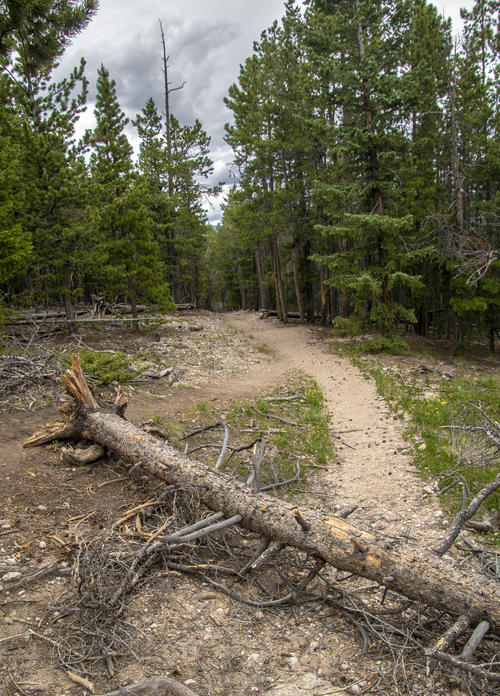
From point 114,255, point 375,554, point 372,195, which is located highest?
point 372,195

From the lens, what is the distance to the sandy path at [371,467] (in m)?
5.58

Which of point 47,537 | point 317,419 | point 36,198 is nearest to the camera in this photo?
point 47,537

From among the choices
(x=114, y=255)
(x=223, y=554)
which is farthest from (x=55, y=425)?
(x=114, y=255)

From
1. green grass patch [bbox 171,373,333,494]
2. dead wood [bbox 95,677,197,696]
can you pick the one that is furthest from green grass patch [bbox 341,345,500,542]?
dead wood [bbox 95,677,197,696]

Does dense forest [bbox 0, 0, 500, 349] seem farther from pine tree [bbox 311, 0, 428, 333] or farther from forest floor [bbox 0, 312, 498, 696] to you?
forest floor [bbox 0, 312, 498, 696]

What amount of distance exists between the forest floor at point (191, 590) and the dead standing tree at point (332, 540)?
424 mm

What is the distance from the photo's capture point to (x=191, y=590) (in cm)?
393

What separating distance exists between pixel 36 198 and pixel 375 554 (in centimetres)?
1611

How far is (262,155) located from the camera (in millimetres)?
24219

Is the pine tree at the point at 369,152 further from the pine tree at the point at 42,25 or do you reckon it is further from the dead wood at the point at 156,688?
the dead wood at the point at 156,688

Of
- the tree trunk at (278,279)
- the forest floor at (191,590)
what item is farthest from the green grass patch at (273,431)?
the tree trunk at (278,279)

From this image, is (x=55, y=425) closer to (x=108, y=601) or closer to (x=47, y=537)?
(x=47, y=537)

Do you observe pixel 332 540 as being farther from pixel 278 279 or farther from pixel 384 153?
pixel 278 279

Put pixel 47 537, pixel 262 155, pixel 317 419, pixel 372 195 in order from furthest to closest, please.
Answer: pixel 262 155
pixel 372 195
pixel 317 419
pixel 47 537
